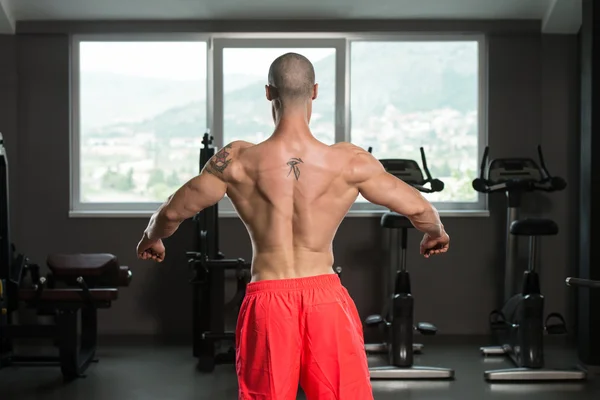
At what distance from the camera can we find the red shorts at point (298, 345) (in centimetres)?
245

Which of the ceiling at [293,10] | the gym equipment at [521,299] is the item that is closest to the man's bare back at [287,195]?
the gym equipment at [521,299]

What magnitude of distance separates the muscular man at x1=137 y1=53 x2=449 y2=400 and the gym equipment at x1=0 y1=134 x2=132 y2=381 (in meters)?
2.73

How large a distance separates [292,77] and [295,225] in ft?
1.54

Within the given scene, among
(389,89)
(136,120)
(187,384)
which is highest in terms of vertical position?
(389,89)

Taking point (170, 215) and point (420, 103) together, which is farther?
point (420, 103)

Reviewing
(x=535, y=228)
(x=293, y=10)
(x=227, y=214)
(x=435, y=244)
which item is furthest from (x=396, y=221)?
(x=435, y=244)

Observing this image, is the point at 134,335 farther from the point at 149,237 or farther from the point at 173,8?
the point at 149,237

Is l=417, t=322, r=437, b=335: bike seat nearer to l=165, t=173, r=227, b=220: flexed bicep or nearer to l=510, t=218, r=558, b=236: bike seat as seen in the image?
l=510, t=218, r=558, b=236: bike seat

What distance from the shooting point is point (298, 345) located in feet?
8.15

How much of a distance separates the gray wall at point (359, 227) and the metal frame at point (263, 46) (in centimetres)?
8

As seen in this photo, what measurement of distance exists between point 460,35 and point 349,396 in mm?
4605

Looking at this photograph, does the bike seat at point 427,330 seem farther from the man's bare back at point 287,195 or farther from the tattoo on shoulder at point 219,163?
the tattoo on shoulder at point 219,163

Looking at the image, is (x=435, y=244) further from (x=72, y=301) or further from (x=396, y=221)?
(x=72, y=301)

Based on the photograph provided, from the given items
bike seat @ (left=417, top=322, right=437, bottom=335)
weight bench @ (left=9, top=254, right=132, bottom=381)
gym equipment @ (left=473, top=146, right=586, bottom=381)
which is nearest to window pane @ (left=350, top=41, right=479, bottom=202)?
gym equipment @ (left=473, top=146, right=586, bottom=381)
